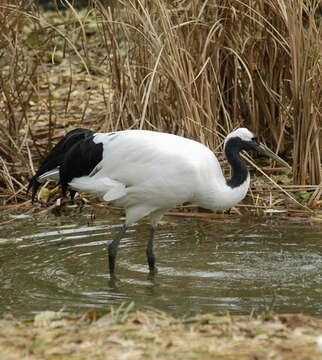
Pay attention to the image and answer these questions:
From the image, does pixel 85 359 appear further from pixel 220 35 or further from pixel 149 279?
pixel 220 35

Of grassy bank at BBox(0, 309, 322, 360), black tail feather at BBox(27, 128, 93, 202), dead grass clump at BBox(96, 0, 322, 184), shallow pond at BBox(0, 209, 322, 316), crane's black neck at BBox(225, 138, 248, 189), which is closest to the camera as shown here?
grassy bank at BBox(0, 309, 322, 360)

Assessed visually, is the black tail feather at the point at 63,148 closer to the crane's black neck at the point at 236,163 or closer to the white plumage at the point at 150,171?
the white plumage at the point at 150,171

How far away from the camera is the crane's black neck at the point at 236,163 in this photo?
6039 mm

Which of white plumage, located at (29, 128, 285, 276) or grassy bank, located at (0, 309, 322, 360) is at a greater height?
white plumage, located at (29, 128, 285, 276)

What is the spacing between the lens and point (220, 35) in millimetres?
7637

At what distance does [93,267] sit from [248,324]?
2309mm

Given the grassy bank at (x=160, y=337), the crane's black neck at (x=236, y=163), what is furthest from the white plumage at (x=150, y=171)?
the grassy bank at (x=160, y=337)

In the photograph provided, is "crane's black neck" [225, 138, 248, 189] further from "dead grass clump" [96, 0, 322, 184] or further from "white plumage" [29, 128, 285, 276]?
"dead grass clump" [96, 0, 322, 184]

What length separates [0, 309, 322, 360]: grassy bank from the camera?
3.58 m

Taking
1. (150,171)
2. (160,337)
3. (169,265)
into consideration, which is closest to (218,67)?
(150,171)

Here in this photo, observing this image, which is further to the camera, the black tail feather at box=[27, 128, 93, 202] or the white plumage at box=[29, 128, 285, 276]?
the black tail feather at box=[27, 128, 93, 202]

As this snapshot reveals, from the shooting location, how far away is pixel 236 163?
20.0 ft

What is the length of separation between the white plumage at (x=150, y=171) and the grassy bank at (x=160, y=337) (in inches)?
65.1

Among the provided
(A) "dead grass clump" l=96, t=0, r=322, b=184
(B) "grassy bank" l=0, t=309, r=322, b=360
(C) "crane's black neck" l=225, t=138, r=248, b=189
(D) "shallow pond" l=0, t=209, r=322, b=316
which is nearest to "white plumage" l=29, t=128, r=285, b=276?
(C) "crane's black neck" l=225, t=138, r=248, b=189
